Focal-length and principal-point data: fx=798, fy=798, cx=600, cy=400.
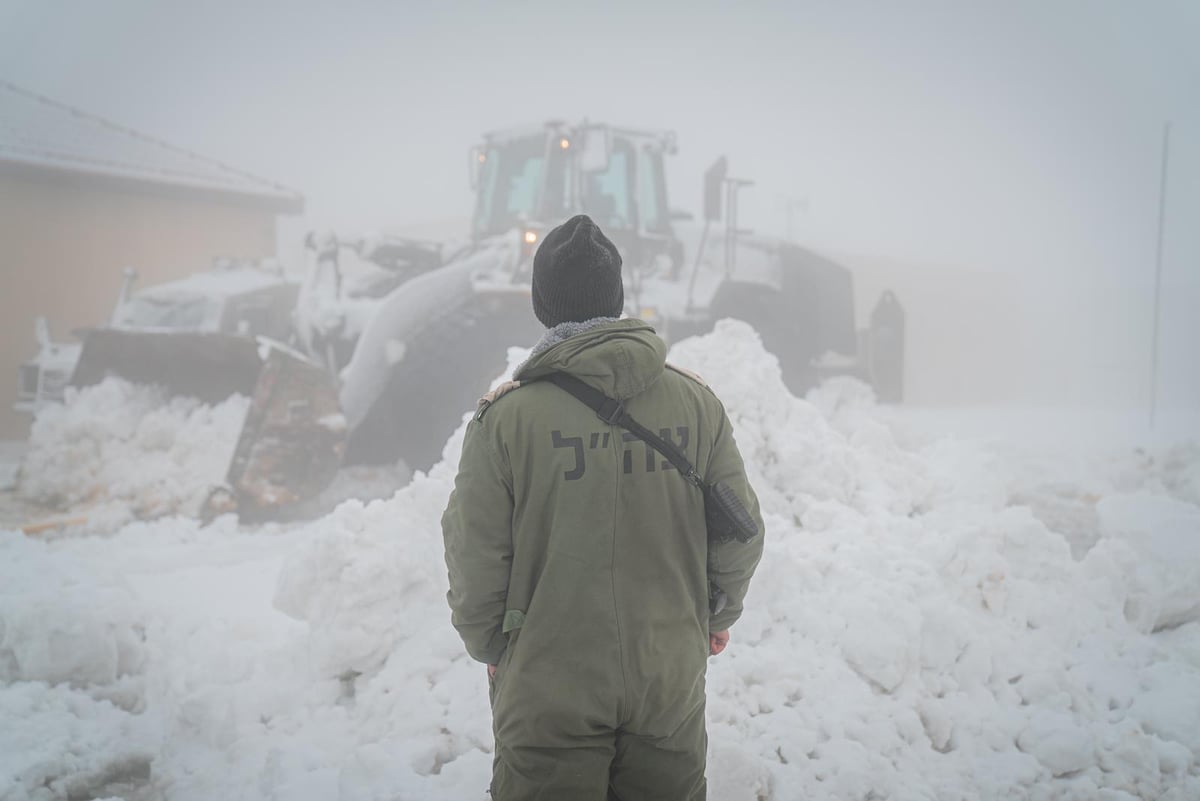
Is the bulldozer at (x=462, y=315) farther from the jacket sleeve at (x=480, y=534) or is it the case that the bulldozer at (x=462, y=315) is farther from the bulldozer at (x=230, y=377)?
the jacket sleeve at (x=480, y=534)

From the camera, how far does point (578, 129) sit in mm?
5043

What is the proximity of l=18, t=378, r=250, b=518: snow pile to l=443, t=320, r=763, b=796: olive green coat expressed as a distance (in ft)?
12.5

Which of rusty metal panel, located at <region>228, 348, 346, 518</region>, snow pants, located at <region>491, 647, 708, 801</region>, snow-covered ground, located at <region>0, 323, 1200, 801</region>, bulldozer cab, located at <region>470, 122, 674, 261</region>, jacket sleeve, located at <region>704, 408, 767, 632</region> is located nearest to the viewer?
snow pants, located at <region>491, 647, 708, 801</region>

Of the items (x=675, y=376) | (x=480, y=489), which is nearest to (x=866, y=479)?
(x=675, y=376)

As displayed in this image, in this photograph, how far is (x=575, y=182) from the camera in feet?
16.6

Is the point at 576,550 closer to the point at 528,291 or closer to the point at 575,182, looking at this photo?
the point at 528,291

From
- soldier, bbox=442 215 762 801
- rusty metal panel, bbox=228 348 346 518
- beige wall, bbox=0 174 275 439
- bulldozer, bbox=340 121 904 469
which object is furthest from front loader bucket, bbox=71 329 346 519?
soldier, bbox=442 215 762 801

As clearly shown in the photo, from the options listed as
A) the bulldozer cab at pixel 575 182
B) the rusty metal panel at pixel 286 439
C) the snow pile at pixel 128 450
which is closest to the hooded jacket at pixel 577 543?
the bulldozer cab at pixel 575 182

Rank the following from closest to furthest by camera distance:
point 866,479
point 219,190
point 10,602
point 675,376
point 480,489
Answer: point 480,489
point 675,376
point 10,602
point 866,479
point 219,190

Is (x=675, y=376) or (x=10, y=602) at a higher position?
(x=675, y=376)

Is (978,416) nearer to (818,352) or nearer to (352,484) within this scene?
(818,352)

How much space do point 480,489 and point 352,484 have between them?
3.70 meters

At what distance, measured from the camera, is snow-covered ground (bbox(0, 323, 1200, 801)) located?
86.0 inches

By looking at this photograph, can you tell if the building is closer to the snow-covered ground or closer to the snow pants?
the snow-covered ground
